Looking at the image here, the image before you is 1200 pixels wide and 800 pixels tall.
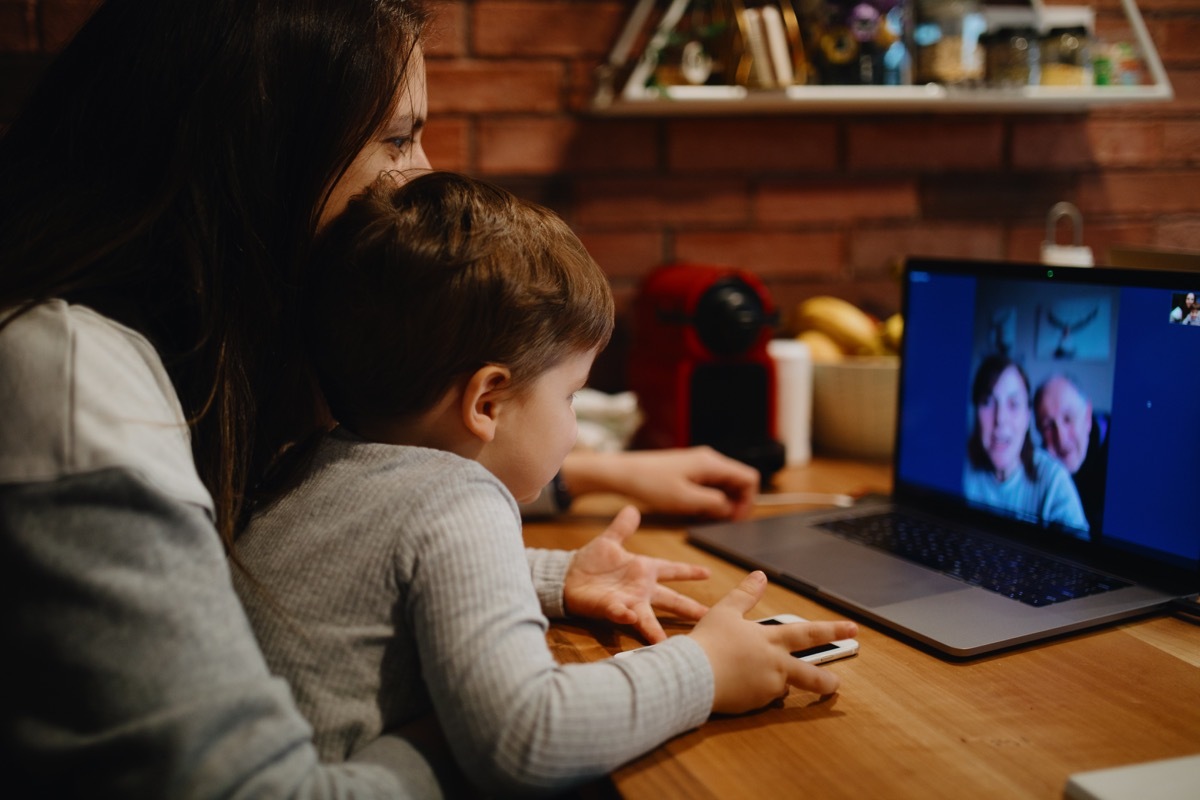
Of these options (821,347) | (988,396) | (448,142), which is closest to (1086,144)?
(821,347)

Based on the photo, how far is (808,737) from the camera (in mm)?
784

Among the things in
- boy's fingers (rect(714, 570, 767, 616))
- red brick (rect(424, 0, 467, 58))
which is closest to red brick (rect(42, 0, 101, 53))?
red brick (rect(424, 0, 467, 58))

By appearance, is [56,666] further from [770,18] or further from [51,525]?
[770,18]

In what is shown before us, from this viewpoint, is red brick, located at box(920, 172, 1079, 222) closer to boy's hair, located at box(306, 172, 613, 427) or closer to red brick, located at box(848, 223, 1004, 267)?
red brick, located at box(848, 223, 1004, 267)

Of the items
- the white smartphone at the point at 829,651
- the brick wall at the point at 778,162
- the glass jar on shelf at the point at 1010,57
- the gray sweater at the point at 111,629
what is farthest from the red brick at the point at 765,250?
the gray sweater at the point at 111,629

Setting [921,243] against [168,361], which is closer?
[168,361]

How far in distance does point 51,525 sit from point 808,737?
20.9 inches

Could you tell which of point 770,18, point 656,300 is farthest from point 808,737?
point 770,18

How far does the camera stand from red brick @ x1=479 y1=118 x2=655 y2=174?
5.93 feet

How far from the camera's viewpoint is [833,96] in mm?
1703

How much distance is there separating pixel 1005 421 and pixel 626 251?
86 centimetres

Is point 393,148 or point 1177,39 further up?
point 1177,39

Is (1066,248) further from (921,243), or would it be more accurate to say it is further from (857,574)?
(857,574)

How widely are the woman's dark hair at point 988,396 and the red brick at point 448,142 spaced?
951mm
